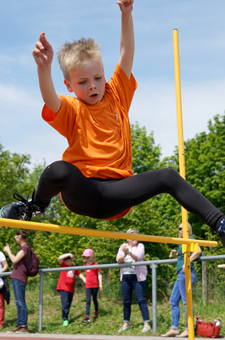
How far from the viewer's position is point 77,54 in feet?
10.4

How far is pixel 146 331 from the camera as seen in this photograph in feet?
23.9

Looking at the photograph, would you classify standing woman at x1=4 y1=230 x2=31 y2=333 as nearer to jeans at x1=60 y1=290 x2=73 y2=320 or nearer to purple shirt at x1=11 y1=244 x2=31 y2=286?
purple shirt at x1=11 y1=244 x2=31 y2=286

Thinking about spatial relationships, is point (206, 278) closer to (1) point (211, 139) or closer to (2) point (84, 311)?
(2) point (84, 311)

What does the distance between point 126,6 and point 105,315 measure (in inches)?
273

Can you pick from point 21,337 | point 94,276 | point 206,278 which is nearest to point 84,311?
point 94,276

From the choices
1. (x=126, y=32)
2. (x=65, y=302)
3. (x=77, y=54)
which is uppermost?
(x=126, y=32)

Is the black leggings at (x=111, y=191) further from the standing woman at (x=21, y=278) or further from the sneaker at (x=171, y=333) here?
the standing woman at (x=21, y=278)

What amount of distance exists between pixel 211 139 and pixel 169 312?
20.2 meters

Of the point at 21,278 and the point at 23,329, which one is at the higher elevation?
the point at 21,278

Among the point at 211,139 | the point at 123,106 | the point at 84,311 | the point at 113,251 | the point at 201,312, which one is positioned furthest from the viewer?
the point at 211,139

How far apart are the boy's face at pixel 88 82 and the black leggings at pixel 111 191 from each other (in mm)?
643

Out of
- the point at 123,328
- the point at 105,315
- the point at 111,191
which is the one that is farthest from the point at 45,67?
the point at 105,315

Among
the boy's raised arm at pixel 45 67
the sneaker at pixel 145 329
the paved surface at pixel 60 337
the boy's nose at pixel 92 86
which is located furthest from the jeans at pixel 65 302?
the boy's raised arm at pixel 45 67

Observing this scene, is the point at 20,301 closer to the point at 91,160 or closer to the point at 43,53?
the point at 91,160
